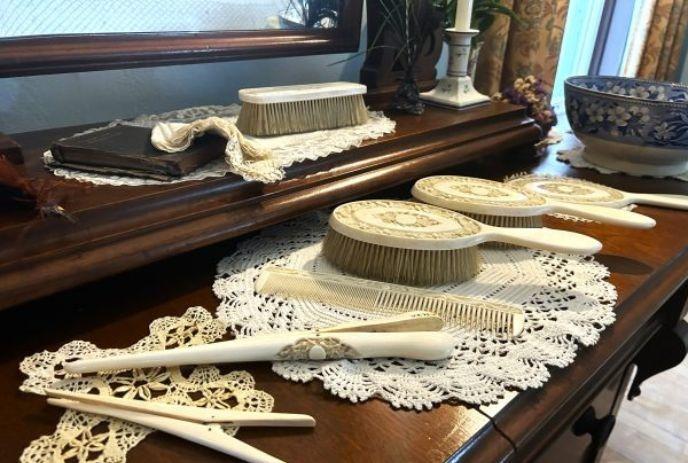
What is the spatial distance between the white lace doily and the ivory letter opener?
2.20ft

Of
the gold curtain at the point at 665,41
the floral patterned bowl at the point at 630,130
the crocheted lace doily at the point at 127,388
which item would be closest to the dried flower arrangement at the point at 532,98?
the floral patterned bowl at the point at 630,130

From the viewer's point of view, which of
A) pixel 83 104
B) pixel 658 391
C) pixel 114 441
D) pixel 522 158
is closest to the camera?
pixel 114 441

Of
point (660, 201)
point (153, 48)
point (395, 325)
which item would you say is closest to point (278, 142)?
point (153, 48)

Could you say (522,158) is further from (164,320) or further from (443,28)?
(164,320)

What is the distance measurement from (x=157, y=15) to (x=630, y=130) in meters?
0.63

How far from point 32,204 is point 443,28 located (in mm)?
675

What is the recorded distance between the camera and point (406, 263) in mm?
437

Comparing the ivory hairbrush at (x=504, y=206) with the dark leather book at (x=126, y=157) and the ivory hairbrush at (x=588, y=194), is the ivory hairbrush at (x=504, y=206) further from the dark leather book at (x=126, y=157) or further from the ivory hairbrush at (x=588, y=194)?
the dark leather book at (x=126, y=157)

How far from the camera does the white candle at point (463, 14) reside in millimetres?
756

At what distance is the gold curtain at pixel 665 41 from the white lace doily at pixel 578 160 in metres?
1.02

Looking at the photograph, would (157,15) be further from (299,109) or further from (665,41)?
(665,41)

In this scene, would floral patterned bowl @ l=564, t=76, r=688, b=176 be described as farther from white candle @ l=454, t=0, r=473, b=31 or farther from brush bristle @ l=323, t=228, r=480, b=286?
brush bristle @ l=323, t=228, r=480, b=286

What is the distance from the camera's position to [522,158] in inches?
33.4

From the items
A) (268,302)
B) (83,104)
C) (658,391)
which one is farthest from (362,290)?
(658,391)
